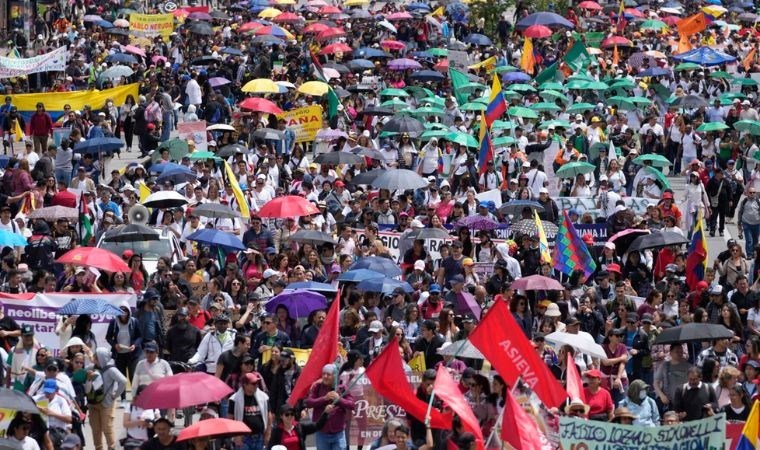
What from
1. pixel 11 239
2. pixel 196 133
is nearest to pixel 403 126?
pixel 196 133

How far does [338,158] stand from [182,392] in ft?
42.0

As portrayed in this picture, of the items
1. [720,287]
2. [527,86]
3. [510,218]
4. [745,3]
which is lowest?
[745,3]

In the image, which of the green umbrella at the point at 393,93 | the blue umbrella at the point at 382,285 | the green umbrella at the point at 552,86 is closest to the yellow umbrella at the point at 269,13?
the green umbrella at the point at 393,93

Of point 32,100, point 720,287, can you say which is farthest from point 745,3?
point 720,287

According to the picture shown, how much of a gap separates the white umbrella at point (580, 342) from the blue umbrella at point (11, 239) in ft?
22.5

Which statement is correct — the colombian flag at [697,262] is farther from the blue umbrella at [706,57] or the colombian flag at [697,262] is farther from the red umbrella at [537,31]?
the red umbrella at [537,31]

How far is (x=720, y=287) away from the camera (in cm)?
2131

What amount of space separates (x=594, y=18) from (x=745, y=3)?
228 inches

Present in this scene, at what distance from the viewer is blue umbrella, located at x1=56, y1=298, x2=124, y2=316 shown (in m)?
19.8

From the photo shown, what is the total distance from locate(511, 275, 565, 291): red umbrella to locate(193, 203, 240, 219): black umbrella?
14.6 ft

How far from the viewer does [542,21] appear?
46562mm

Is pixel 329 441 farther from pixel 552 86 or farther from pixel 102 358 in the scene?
pixel 552 86

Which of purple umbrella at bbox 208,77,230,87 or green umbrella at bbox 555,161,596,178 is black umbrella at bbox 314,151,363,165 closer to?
green umbrella at bbox 555,161,596,178

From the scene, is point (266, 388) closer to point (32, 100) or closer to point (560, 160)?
point (560, 160)
